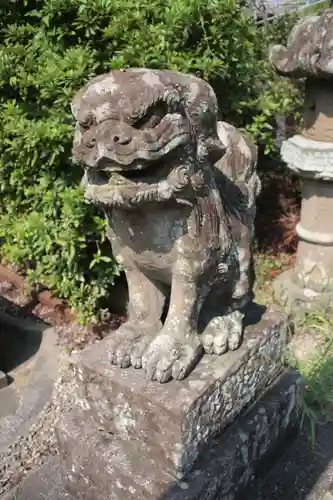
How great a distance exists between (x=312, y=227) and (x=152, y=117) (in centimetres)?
238

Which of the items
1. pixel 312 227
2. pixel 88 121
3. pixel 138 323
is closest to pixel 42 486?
pixel 138 323

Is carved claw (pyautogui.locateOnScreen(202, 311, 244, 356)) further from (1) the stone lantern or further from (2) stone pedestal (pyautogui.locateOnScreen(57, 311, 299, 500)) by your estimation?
(1) the stone lantern

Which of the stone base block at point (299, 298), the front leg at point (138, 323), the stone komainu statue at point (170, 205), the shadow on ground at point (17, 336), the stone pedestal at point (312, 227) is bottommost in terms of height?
the shadow on ground at point (17, 336)

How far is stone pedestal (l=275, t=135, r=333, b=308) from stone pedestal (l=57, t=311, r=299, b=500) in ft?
5.43

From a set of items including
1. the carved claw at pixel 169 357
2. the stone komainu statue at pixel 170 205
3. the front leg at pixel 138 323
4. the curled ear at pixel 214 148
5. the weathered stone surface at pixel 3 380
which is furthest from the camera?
the weathered stone surface at pixel 3 380

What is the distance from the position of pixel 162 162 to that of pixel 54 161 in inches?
69.5

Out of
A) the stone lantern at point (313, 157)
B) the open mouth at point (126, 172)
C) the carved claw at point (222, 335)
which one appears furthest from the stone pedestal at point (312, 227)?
the open mouth at point (126, 172)

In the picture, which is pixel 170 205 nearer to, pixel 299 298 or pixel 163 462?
pixel 163 462

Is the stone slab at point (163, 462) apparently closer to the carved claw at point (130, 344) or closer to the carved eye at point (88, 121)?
the carved claw at point (130, 344)

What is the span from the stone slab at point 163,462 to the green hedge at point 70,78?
1.38m

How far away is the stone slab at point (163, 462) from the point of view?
5.05ft

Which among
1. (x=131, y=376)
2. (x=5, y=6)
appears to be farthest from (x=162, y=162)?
(x=5, y=6)

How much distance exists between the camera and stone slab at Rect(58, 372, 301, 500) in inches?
60.6

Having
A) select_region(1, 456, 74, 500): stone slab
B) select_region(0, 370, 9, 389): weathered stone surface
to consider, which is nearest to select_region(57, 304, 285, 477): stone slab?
select_region(1, 456, 74, 500): stone slab
